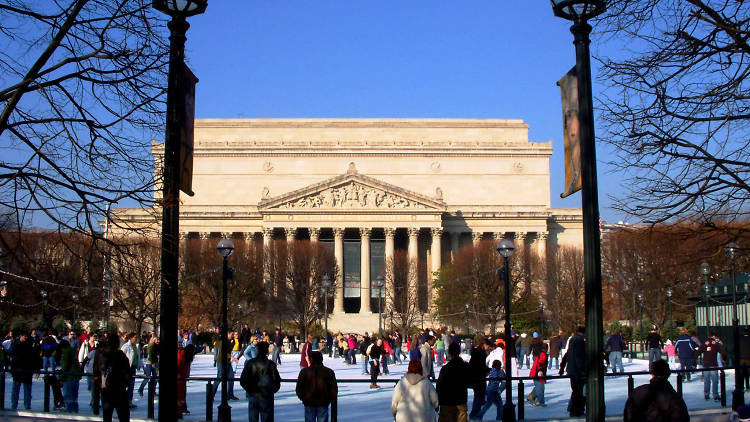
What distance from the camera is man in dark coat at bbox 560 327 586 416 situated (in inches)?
750

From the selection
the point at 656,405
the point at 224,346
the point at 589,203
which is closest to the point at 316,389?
the point at 589,203

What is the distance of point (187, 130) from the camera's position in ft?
37.4

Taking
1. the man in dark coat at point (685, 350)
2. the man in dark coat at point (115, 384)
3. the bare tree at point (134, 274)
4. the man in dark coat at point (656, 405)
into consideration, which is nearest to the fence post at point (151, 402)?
the bare tree at point (134, 274)

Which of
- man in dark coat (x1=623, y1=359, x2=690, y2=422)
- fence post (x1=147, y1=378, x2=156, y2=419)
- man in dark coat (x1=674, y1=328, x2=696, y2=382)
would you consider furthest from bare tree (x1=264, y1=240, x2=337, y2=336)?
man in dark coat (x1=623, y1=359, x2=690, y2=422)

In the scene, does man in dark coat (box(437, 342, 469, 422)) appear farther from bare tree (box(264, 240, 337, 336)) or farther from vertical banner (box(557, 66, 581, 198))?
bare tree (box(264, 240, 337, 336))

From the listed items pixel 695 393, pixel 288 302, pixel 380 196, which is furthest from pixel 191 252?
pixel 695 393

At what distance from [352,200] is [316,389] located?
73004 millimetres

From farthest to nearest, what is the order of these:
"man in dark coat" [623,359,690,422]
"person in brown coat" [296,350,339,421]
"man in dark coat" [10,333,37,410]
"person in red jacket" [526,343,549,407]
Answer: "person in red jacket" [526,343,549,407]
"man in dark coat" [10,333,37,410]
"person in brown coat" [296,350,339,421]
"man in dark coat" [623,359,690,422]

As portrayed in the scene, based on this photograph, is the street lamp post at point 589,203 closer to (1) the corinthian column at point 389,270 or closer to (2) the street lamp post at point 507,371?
(2) the street lamp post at point 507,371

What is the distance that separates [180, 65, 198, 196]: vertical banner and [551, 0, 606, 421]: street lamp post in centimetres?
459

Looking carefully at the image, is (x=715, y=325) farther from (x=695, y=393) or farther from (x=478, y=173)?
(x=478, y=173)

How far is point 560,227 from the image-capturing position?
309 ft

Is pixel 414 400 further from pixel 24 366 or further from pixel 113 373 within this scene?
pixel 24 366

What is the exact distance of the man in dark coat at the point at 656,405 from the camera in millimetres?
10211
